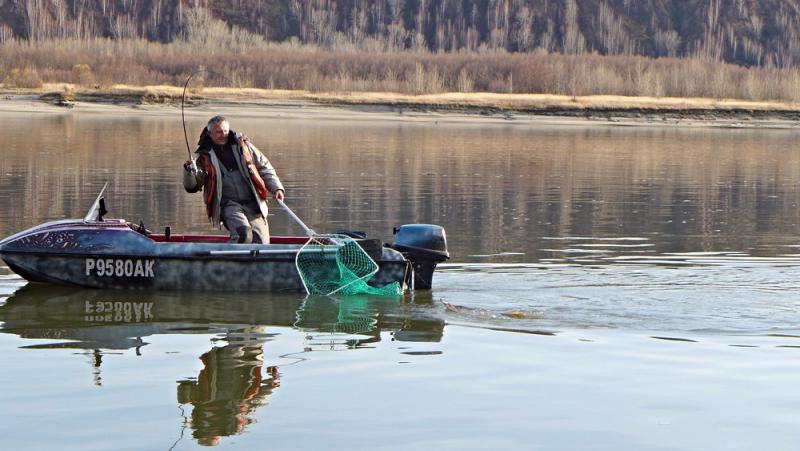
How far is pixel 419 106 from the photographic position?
214 feet

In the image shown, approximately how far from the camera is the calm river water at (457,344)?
8.24m

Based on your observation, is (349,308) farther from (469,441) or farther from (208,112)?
(208,112)

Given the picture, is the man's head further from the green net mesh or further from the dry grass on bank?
the dry grass on bank

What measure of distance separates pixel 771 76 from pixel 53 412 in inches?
2903

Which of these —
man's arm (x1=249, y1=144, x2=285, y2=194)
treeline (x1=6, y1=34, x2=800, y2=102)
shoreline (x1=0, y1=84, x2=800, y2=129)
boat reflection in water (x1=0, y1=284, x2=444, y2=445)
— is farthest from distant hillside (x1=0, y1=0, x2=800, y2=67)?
boat reflection in water (x1=0, y1=284, x2=444, y2=445)

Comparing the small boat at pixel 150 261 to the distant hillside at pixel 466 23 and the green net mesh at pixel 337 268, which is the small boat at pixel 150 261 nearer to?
the green net mesh at pixel 337 268

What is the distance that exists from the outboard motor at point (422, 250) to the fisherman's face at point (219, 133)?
1.94m

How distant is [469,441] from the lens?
26.2 ft

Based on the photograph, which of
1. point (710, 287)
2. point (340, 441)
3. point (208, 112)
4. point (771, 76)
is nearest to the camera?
point (340, 441)

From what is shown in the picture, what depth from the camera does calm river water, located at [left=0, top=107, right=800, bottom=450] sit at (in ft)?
27.0

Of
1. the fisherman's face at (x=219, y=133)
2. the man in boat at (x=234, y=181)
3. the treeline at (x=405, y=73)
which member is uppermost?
the treeline at (x=405, y=73)

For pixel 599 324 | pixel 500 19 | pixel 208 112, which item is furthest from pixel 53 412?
pixel 500 19

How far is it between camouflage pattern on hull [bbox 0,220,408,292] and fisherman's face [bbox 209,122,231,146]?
0.97 m

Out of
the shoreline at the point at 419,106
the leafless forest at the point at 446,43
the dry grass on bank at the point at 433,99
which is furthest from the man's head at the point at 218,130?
the leafless forest at the point at 446,43
